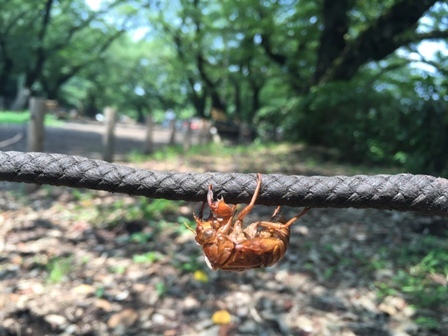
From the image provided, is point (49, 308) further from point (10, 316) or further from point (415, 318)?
point (415, 318)

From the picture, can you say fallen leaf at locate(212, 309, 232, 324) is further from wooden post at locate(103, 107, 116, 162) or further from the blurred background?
wooden post at locate(103, 107, 116, 162)

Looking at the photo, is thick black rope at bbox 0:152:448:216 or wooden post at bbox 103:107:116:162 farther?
wooden post at bbox 103:107:116:162

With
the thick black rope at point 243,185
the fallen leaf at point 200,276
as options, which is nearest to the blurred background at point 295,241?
the fallen leaf at point 200,276

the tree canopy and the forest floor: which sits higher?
the tree canopy

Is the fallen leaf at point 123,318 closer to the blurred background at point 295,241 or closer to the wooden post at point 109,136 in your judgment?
the blurred background at point 295,241

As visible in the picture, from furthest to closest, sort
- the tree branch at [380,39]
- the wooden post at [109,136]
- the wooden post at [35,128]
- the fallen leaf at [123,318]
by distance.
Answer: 1. the tree branch at [380,39]
2. the wooden post at [109,136]
3. the wooden post at [35,128]
4. the fallen leaf at [123,318]

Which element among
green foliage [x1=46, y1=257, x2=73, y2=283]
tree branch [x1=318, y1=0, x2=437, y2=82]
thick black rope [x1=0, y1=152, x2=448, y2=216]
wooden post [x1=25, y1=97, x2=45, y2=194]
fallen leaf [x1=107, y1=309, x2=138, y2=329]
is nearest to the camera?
thick black rope [x1=0, y1=152, x2=448, y2=216]

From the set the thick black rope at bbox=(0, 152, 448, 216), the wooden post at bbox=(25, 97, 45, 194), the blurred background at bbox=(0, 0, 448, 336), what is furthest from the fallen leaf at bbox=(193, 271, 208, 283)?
the wooden post at bbox=(25, 97, 45, 194)
